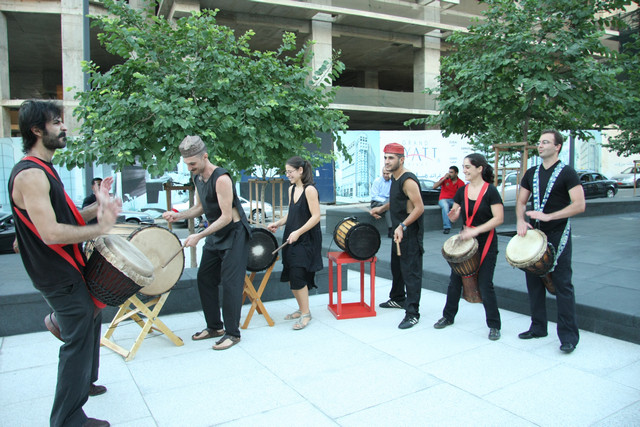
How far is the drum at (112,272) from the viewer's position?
3.00m

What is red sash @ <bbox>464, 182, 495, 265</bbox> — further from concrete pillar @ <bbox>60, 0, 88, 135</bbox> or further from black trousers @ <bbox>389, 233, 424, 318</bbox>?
concrete pillar @ <bbox>60, 0, 88, 135</bbox>

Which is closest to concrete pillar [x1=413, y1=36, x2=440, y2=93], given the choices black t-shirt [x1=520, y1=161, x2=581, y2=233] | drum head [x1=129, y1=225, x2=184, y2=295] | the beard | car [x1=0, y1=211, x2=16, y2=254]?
car [x1=0, y1=211, x2=16, y2=254]

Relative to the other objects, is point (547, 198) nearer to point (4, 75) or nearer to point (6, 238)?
point (6, 238)

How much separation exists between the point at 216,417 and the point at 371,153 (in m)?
22.8

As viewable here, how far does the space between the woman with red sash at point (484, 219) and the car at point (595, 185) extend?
2253cm

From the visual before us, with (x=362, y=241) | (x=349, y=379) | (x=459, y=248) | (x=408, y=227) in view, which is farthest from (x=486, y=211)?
(x=349, y=379)

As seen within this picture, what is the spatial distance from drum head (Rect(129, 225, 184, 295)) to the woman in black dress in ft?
3.90

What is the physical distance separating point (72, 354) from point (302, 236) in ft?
9.00

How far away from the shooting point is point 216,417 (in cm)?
319

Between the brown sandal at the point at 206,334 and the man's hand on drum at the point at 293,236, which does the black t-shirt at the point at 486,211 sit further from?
the brown sandal at the point at 206,334

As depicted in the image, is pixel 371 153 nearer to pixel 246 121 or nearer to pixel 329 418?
pixel 246 121

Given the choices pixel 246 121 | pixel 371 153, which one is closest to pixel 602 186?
pixel 371 153

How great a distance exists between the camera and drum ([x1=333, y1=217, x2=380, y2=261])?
533 centimetres

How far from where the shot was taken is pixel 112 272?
119 inches
